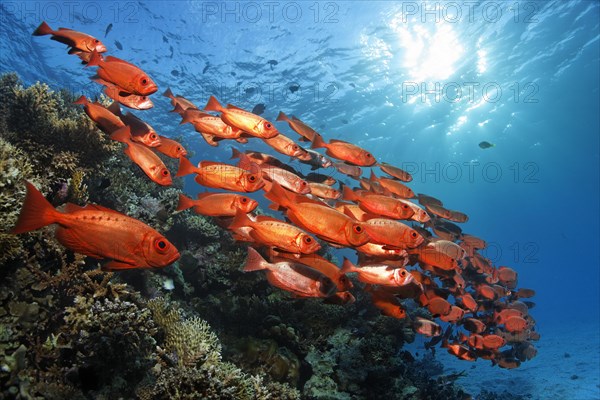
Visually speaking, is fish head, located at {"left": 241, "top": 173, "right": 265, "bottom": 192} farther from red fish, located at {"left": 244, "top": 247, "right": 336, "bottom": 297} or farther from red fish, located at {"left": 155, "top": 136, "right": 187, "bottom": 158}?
red fish, located at {"left": 155, "top": 136, "right": 187, "bottom": 158}

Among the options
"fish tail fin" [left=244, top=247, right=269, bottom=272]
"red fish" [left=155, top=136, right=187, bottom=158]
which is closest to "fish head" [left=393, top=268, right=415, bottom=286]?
"fish tail fin" [left=244, top=247, right=269, bottom=272]

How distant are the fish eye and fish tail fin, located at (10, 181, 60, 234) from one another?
77 cm

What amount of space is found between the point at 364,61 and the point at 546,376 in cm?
2531

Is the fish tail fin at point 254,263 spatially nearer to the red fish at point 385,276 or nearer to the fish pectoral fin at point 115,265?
the red fish at point 385,276

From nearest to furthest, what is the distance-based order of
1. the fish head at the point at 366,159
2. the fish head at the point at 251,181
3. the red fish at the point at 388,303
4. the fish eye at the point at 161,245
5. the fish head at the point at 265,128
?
1. the fish eye at the point at 161,245
2. the fish head at the point at 251,181
3. the fish head at the point at 265,128
4. the red fish at the point at 388,303
5. the fish head at the point at 366,159

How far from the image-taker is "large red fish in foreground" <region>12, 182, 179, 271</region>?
2590 mm

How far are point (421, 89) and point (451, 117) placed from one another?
10.2 metres

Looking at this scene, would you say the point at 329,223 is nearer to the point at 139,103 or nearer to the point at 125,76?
the point at 125,76

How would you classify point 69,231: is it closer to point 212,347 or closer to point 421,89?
point 212,347

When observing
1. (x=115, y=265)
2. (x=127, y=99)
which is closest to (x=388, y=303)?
(x=115, y=265)

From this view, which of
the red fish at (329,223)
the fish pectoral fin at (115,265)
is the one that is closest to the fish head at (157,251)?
the fish pectoral fin at (115,265)

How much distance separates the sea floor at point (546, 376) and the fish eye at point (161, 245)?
15413 mm

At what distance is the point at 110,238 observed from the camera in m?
2.60

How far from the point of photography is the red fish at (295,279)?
3.87 m
